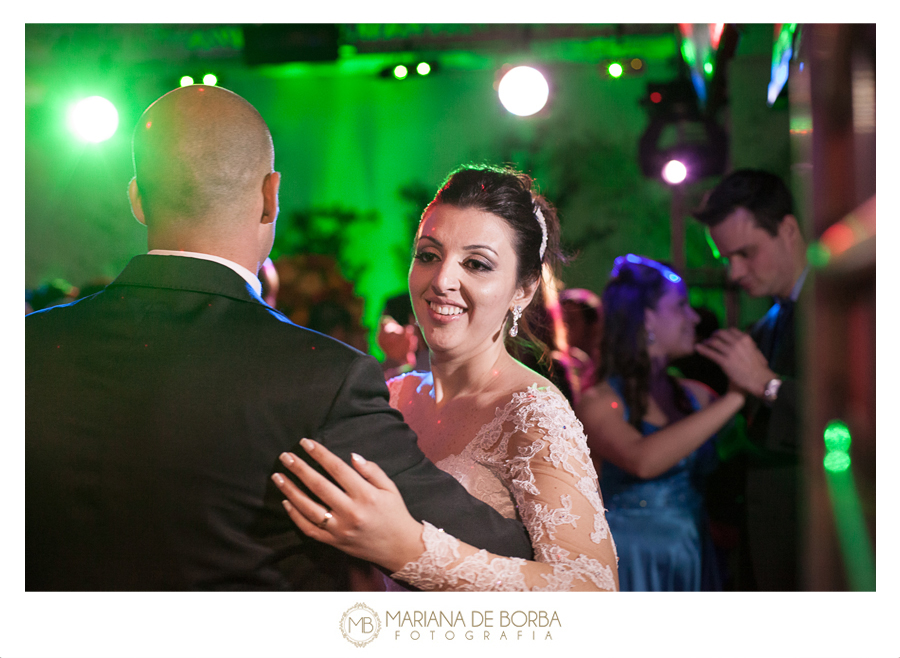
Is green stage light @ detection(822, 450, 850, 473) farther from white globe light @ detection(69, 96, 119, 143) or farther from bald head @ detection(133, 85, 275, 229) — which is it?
white globe light @ detection(69, 96, 119, 143)

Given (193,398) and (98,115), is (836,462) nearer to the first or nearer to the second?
(193,398)

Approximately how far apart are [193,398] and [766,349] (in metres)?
1.78

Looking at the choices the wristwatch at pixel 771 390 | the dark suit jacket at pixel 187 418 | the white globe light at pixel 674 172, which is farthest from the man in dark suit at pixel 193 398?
the white globe light at pixel 674 172

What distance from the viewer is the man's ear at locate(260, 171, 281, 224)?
134 centimetres

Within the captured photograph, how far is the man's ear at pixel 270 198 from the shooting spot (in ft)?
4.40

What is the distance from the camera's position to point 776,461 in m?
2.02

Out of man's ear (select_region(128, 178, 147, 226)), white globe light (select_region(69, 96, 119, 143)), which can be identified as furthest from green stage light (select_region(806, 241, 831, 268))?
white globe light (select_region(69, 96, 119, 143))

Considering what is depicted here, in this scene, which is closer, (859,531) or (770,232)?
(859,531)

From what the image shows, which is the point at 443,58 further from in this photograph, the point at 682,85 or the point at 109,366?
the point at 109,366

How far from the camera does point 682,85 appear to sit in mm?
2568

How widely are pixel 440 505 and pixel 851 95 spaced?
4.84 ft
